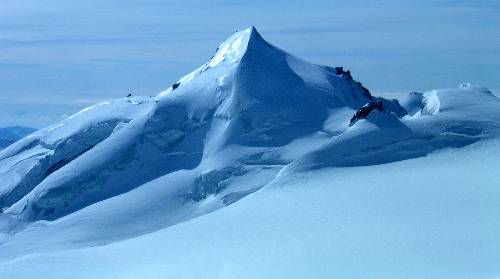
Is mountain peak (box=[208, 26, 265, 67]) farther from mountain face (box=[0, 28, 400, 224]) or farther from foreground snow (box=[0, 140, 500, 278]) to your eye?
foreground snow (box=[0, 140, 500, 278])

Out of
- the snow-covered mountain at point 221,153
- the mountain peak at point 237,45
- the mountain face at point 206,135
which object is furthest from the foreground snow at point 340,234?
the mountain peak at point 237,45

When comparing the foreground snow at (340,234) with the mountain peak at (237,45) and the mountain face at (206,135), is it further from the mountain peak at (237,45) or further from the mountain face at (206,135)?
the mountain peak at (237,45)

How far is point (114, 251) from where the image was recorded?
38.1 meters

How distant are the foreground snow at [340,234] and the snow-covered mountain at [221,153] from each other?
235mm

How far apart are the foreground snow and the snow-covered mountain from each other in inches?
9.3

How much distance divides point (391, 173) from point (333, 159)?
3.66 m

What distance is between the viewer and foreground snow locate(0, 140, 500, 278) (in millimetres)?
30516

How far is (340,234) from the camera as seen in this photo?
112 ft

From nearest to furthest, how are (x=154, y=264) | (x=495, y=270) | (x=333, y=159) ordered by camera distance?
(x=495, y=270) < (x=154, y=264) < (x=333, y=159)

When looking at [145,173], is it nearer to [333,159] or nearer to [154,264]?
[333,159]

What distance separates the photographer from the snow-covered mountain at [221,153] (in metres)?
42.9

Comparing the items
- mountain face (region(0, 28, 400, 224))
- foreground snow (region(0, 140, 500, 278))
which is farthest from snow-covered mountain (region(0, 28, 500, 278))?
foreground snow (region(0, 140, 500, 278))

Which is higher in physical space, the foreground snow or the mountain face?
the mountain face

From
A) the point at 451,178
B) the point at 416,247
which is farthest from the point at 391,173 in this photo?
the point at 416,247
